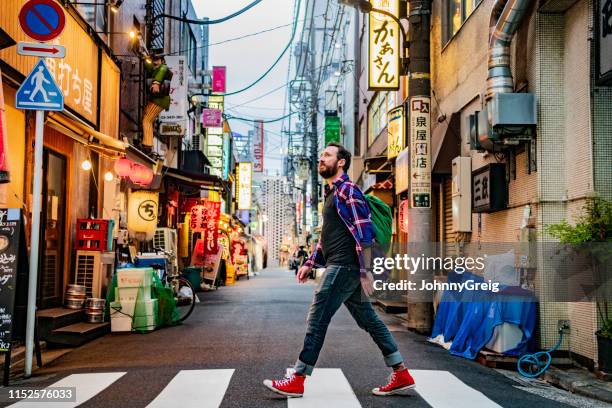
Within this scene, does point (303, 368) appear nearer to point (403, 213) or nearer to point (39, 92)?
point (39, 92)

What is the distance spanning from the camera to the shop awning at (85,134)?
31.1 ft

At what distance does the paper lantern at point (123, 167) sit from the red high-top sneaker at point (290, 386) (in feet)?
32.4

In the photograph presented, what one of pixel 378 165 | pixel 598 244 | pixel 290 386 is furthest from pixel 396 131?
pixel 290 386

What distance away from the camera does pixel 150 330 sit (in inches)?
421

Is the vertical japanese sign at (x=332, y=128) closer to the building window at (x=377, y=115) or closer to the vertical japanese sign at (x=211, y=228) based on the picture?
the building window at (x=377, y=115)

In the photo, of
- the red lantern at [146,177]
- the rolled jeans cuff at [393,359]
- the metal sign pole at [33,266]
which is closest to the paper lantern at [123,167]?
the red lantern at [146,177]

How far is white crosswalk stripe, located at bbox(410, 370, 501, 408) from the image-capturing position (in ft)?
17.5

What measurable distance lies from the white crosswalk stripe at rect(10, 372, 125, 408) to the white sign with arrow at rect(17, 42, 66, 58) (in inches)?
137

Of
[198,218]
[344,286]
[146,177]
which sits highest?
[146,177]

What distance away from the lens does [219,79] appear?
4131 centimetres

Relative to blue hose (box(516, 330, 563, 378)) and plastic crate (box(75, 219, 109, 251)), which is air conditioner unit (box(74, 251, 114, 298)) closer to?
plastic crate (box(75, 219, 109, 251))

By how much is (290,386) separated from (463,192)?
6.50 meters

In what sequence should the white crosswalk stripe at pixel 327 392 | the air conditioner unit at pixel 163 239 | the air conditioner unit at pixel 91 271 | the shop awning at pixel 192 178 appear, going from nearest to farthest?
the white crosswalk stripe at pixel 327 392 → the air conditioner unit at pixel 91 271 → the air conditioner unit at pixel 163 239 → the shop awning at pixel 192 178

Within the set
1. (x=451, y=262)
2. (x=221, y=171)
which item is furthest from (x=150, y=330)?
(x=221, y=171)
